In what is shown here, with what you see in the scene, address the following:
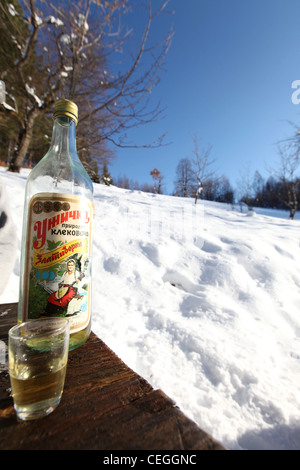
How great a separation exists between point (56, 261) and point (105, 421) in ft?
1.60

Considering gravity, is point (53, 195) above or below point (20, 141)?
below

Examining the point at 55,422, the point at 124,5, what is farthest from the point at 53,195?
the point at 124,5

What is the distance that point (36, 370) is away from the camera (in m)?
0.48

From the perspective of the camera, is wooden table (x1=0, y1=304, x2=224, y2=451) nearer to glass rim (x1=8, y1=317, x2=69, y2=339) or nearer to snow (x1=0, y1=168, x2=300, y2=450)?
glass rim (x1=8, y1=317, x2=69, y2=339)

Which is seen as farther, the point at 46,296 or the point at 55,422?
the point at 46,296

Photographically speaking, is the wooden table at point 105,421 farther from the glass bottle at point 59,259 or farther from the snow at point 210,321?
the snow at point 210,321

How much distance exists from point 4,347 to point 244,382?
116 cm

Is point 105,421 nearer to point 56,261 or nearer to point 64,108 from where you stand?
point 56,261

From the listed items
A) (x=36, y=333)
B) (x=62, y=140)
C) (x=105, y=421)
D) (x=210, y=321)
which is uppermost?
(x=62, y=140)

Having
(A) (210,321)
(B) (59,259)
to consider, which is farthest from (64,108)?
(A) (210,321)

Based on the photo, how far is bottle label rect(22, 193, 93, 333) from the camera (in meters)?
0.72

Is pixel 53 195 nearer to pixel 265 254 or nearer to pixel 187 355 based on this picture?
pixel 187 355

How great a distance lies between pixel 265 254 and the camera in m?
2.65
